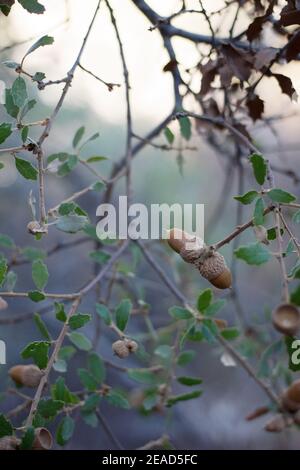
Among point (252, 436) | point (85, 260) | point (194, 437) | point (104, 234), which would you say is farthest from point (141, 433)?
point (104, 234)

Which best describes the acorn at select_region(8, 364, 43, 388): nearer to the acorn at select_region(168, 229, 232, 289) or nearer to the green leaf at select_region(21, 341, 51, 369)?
the green leaf at select_region(21, 341, 51, 369)


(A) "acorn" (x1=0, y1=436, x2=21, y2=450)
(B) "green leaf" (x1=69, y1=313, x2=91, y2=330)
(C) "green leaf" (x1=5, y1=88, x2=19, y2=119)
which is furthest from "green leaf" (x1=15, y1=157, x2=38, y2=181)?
(A) "acorn" (x1=0, y1=436, x2=21, y2=450)

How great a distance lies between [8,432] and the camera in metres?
0.56

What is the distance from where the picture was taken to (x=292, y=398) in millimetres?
552

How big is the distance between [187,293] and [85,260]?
0.54 m

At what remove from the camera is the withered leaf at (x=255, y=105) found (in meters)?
0.79

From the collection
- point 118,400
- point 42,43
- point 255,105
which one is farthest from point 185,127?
point 118,400

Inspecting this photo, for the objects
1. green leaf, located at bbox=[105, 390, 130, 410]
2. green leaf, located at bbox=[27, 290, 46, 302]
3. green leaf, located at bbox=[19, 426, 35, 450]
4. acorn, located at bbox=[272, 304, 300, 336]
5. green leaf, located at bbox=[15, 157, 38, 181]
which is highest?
green leaf, located at bbox=[15, 157, 38, 181]

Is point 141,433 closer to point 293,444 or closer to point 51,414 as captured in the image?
point 293,444

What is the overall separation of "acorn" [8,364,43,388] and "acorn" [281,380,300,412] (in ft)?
0.83

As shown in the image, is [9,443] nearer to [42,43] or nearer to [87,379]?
[87,379]

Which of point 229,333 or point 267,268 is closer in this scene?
point 229,333

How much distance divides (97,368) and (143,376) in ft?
0.23

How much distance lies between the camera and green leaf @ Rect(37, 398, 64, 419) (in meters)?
0.60
